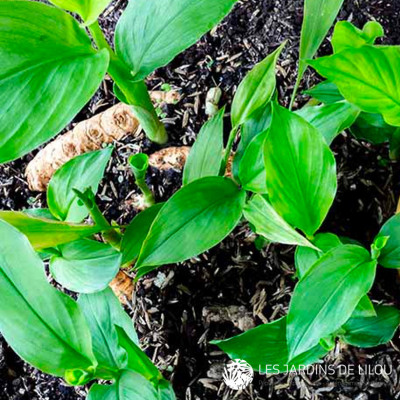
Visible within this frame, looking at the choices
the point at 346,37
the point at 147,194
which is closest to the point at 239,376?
the point at 147,194

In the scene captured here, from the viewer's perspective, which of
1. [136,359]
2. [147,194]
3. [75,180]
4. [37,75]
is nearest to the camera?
[37,75]

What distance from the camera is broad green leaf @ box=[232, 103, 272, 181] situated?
932 mm

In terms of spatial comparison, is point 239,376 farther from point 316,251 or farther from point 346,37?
point 346,37

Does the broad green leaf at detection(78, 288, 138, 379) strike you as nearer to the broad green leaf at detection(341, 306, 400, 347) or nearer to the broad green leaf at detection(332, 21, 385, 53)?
the broad green leaf at detection(341, 306, 400, 347)

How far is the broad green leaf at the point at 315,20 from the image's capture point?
87 centimetres

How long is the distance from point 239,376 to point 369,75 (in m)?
0.52

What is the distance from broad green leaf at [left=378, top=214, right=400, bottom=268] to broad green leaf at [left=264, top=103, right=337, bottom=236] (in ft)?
0.36

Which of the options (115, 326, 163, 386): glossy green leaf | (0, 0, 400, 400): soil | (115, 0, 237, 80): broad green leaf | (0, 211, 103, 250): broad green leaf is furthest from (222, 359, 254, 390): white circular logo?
(115, 0, 237, 80): broad green leaf

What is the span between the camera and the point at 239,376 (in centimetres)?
99

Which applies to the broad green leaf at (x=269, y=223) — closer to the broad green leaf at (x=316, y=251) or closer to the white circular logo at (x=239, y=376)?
the broad green leaf at (x=316, y=251)

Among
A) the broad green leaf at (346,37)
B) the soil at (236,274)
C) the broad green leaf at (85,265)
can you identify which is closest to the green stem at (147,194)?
the soil at (236,274)

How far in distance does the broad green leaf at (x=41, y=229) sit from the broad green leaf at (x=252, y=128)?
0.89ft

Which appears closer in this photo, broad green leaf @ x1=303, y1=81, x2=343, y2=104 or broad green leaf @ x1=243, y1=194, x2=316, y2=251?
broad green leaf @ x1=243, y1=194, x2=316, y2=251

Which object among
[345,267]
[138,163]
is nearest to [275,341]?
[345,267]
